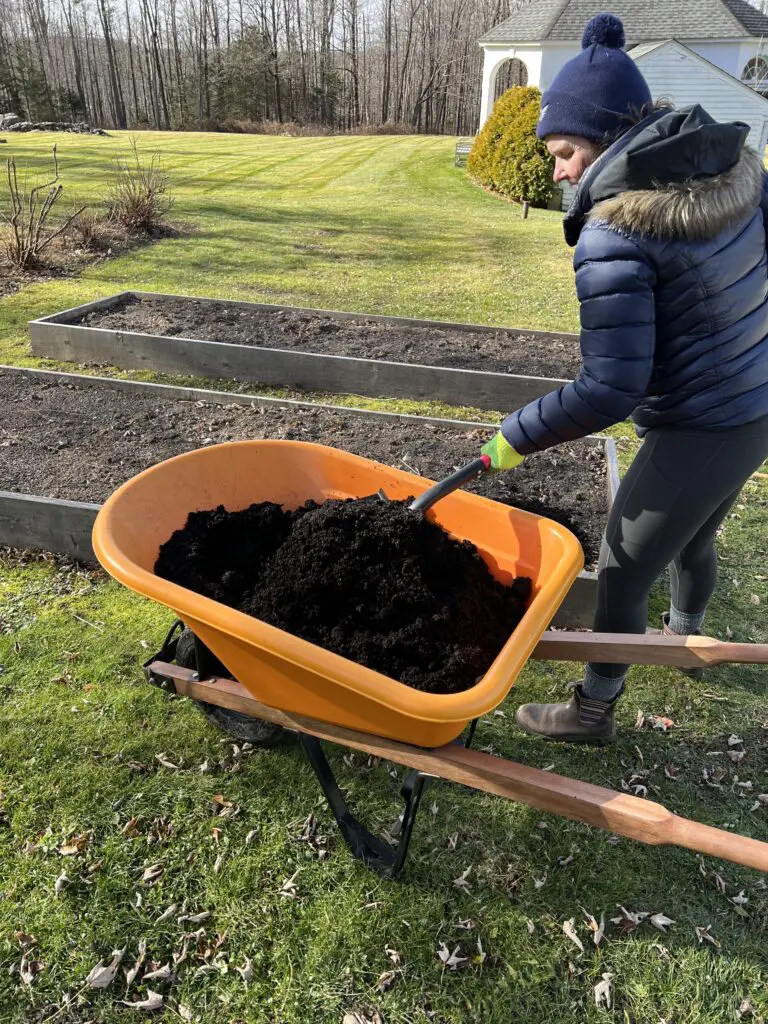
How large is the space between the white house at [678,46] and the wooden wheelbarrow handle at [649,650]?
16624mm

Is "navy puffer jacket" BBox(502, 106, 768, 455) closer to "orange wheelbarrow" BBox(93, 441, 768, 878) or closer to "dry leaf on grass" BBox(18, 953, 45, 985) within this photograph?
"orange wheelbarrow" BBox(93, 441, 768, 878)

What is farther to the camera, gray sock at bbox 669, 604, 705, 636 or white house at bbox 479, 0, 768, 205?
white house at bbox 479, 0, 768, 205

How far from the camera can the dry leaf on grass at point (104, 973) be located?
1.81 m

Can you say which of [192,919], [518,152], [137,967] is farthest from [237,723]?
[518,152]

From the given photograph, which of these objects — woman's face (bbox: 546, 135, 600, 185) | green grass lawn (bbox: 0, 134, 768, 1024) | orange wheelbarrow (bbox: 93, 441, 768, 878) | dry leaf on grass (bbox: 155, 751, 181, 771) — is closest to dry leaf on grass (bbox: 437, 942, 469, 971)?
green grass lawn (bbox: 0, 134, 768, 1024)

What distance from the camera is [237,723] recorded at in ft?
8.04

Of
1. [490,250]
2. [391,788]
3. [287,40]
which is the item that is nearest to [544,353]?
[391,788]

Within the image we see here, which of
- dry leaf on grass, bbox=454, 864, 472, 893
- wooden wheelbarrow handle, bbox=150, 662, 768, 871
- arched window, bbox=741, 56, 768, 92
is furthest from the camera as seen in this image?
arched window, bbox=741, 56, 768, 92

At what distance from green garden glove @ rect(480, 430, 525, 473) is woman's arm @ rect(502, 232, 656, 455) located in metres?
0.16

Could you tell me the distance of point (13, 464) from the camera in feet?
13.3

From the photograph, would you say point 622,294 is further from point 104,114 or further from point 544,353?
point 104,114

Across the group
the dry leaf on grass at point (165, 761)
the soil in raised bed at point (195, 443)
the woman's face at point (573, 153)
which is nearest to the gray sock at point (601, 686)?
the soil in raised bed at point (195, 443)

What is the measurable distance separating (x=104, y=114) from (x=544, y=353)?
51.6 metres

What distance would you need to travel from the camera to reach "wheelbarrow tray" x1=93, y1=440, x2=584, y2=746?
149 cm
